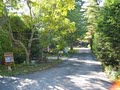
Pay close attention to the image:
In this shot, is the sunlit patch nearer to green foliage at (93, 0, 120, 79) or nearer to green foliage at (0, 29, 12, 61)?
green foliage at (93, 0, 120, 79)

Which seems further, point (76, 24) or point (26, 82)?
point (76, 24)

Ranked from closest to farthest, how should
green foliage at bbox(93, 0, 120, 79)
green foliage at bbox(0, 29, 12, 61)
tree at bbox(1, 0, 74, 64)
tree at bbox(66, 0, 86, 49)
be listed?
green foliage at bbox(93, 0, 120, 79) → tree at bbox(1, 0, 74, 64) → green foliage at bbox(0, 29, 12, 61) → tree at bbox(66, 0, 86, 49)

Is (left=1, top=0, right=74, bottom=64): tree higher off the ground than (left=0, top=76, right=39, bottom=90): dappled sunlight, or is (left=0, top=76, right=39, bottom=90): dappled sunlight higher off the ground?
(left=1, top=0, right=74, bottom=64): tree

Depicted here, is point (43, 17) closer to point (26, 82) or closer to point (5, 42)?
point (5, 42)

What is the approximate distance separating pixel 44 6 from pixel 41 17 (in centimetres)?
118

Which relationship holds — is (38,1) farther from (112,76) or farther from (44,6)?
(112,76)

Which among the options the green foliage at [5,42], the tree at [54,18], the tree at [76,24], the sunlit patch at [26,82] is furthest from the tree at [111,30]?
the tree at [76,24]

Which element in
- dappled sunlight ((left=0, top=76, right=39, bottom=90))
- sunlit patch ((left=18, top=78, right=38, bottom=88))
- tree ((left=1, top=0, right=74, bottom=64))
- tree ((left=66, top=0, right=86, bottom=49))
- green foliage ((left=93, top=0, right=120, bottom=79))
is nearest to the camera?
dappled sunlight ((left=0, top=76, right=39, bottom=90))

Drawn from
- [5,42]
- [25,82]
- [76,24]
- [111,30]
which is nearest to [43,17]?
[5,42]

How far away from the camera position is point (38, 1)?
2245 centimetres

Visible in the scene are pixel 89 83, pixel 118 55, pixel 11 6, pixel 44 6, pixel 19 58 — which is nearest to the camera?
pixel 89 83

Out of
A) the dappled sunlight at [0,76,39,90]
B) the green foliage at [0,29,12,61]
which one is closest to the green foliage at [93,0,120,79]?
the dappled sunlight at [0,76,39,90]

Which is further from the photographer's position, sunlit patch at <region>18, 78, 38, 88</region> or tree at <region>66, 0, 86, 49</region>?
tree at <region>66, 0, 86, 49</region>

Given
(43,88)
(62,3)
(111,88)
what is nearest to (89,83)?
(111,88)
